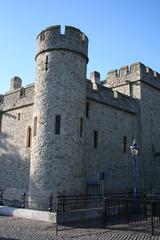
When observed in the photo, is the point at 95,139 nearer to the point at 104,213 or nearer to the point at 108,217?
the point at 108,217

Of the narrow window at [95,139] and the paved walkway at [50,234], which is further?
the narrow window at [95,139]

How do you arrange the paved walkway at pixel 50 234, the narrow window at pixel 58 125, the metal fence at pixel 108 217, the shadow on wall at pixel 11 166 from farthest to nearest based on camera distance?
the shadow on wall at pixel 11 166 < the narrow window at pixel 58 125 < the metal fence at pixel 108 217 < the paved walkway at pixel 50 234

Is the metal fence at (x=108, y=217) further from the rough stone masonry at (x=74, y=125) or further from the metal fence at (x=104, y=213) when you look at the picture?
the rough stone masonry at (x=74, y=125)

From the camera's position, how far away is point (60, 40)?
604 inches

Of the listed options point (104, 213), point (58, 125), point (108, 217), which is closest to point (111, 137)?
point (58, 125)

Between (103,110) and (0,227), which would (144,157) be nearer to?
(103,110)

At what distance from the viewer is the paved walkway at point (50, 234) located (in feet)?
29.7

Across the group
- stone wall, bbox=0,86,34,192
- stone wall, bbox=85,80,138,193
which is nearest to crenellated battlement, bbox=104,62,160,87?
stone wall, bbox=85,80,138,193

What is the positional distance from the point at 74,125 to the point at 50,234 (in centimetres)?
631

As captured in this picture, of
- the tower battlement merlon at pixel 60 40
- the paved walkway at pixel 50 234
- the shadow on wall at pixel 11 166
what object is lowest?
the paved walkway at pixel 50 234

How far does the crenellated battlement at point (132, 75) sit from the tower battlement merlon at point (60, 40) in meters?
7.11

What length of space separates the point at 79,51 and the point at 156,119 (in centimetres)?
1053

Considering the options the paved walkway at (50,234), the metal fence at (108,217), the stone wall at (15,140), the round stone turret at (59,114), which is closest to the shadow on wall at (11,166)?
the stone wall at (15,140)

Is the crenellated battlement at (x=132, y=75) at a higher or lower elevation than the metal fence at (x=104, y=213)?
higher
